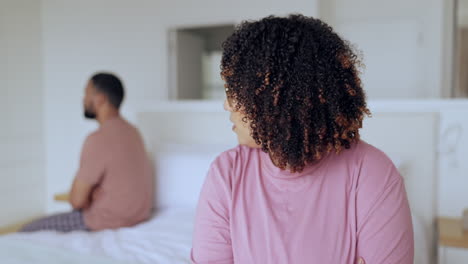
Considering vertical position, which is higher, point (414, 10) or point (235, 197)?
point (414, 10)

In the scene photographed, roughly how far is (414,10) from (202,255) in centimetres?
309

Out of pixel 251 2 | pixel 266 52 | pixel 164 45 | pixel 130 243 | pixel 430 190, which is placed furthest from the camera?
pixel 164 45

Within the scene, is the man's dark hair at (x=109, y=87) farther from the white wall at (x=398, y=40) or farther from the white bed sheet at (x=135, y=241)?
the white wall at (x=398, y=40)

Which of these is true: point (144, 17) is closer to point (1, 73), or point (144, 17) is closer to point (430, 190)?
point (1, 73)

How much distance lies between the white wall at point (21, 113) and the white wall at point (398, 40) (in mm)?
2488

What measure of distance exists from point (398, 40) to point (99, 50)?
2473 millimetres

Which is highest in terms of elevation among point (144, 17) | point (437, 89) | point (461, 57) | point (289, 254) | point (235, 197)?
point (144, 17)

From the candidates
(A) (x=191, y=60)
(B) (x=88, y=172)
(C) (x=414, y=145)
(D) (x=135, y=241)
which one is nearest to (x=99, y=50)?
(A) (x=191, y=60)

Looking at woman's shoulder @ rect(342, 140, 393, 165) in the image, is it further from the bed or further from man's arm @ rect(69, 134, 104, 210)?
man's arm @ rect(69, 134, 104, 210)

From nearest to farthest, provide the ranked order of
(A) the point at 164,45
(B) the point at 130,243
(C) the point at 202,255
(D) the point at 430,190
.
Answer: (C) the point at 202,255 < (B) the point at 130,243 < (D) the point at 430,190 < (A) the point at 164,45

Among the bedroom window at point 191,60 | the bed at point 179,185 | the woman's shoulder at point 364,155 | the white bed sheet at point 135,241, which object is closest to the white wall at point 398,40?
the bedroom window at point 191,60

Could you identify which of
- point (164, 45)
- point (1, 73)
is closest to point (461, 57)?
point (164, 45)

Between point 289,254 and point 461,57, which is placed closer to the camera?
point 289,254

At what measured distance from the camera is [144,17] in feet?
11.7
